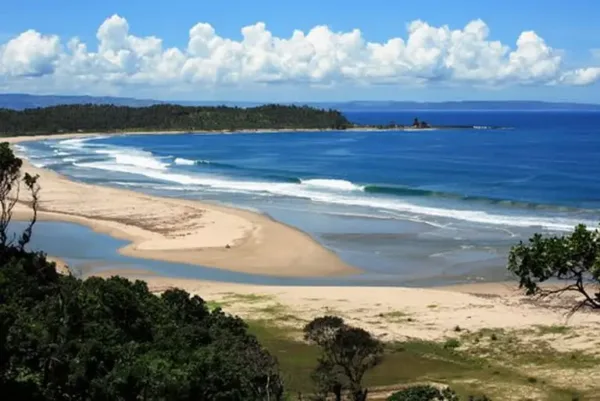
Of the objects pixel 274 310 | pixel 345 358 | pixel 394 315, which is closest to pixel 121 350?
pixel 345 358

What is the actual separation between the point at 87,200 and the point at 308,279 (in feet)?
92.7

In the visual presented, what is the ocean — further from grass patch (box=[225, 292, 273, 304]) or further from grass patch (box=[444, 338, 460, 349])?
grass patch (box=[444, 338, 460, 349])

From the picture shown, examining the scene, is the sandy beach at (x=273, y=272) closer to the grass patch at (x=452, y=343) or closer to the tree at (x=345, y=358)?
the grass patch at (x=452, y=343)

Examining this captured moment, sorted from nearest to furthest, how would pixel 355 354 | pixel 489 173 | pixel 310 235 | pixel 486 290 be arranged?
pixel 355 354 → pixel 486 290 → pixel 310 235 → pixel 489 173

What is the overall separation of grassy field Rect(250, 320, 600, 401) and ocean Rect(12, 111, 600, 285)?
875cm

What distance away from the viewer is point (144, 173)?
7938 centimetres

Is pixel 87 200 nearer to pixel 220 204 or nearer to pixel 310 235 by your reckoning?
pixel 220 204

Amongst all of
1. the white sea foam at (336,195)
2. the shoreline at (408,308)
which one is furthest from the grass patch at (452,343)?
the white sea foam at (336,195)

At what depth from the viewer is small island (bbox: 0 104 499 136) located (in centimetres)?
17288

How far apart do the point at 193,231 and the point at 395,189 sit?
2519cm

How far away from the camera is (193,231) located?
43219 mm

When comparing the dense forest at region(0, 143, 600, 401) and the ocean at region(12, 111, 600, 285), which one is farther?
the ocean at region(12, 111, 600, 285)

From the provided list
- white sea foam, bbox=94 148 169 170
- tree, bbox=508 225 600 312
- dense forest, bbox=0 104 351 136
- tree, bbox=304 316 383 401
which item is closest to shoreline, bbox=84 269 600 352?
tree, bbox=304 316 383 401

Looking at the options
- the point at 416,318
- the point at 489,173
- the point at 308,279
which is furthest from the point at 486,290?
the point at 489,173
